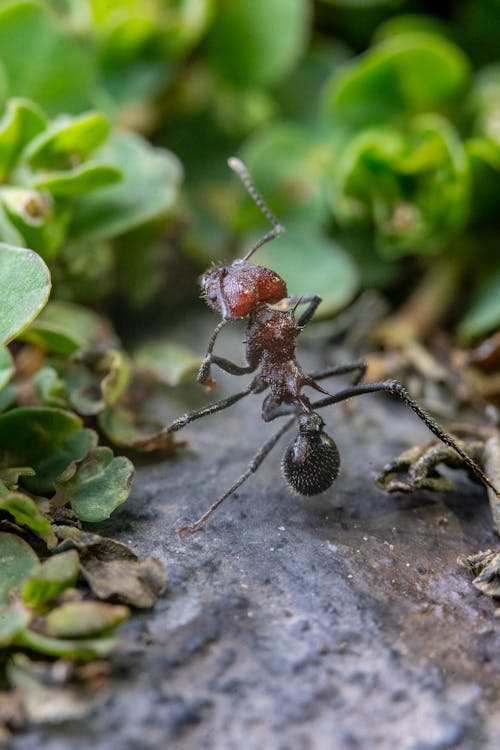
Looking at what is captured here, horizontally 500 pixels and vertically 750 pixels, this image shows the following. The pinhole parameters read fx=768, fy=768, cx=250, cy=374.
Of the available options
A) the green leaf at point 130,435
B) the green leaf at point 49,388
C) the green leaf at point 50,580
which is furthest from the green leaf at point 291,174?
the green leaf at point 50,580

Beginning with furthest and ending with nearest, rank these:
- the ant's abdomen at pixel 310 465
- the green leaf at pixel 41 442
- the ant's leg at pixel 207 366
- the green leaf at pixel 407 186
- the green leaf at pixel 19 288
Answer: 1. the green leaf at pixel 407 186
2. the ant's leg at pixel 207 366
3. the ant's abdomen at pixel 310 465
4. the green leaf at pixel 41 442
5. the green leaf at pixel 19 288

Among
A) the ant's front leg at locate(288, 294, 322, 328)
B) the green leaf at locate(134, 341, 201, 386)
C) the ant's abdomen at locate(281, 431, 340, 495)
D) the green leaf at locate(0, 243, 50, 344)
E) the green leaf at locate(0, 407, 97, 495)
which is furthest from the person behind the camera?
the green leaf at locate(134, 341, 201, 386)

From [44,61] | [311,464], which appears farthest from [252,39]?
[311,464]

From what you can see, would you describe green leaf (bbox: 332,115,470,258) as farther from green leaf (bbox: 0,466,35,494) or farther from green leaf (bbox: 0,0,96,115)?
green leaf (bbox: 0,466,35,494)

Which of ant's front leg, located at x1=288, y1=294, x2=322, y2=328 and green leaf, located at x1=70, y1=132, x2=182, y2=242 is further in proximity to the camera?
green leaf, located at x1=70, y1=132, x2=182, y2=242

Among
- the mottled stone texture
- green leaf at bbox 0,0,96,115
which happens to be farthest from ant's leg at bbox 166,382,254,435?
green leaf at bbox 0,0,96,115

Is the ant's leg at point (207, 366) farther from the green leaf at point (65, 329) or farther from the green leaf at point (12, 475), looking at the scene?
the green leaf at point (12, 475)
